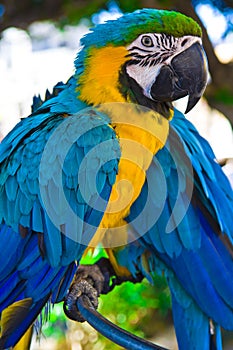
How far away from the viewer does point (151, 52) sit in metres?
1.04

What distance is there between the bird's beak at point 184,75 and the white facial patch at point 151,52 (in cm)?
1

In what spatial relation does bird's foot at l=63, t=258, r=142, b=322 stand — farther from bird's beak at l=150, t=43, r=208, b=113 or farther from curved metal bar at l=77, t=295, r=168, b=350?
bird's beak at l=150, t=43, r=208, b=113

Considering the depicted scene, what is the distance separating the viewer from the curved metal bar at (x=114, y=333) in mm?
815

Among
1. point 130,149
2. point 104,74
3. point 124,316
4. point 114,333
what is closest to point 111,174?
point 130,149

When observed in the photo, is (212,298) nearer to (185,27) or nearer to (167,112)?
(167,112)

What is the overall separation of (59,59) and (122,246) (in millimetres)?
2696

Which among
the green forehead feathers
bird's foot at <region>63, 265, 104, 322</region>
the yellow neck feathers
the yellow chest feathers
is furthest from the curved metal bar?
the green forehead feathers

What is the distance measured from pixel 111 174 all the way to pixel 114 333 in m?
0.31

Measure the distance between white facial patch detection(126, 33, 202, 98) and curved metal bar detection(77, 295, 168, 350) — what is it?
448mm

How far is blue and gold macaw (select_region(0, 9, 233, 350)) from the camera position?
1.03m

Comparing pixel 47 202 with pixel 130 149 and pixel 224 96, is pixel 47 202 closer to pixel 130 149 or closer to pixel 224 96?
pixel 130 149

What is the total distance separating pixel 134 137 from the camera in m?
1.09

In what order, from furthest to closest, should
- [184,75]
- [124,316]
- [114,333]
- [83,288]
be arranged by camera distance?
[124,316], [83,288], [184,75], [114,333]

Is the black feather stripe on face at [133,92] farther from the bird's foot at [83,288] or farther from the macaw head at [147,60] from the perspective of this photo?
the bird's foot at [83,288]
